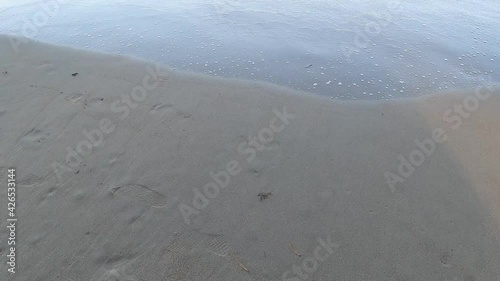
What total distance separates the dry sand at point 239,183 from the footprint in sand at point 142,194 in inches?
0.4

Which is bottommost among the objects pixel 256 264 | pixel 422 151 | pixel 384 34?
pixel 256 264

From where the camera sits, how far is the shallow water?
16.1 feet

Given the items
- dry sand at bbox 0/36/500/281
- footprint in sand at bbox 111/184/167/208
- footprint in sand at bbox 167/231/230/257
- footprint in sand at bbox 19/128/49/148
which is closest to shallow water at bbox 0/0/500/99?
dry sand at bbox 0/36/500/281

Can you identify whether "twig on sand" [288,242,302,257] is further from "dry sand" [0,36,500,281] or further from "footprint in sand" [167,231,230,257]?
"footprint in sand" [167,231,230,257]

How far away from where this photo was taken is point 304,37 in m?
5.80

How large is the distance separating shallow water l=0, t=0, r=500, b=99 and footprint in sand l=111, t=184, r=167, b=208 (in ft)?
7.47

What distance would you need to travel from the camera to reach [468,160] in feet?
11.8

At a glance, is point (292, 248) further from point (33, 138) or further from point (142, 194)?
point (33, 138)

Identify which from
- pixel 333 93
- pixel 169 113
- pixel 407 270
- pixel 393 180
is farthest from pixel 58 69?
pixel 407 270

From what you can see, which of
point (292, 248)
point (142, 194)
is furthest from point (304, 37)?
point (292, 248)

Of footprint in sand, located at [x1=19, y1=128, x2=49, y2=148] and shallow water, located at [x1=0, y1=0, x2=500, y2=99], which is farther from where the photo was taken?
shallow water, located at [x1=0, y1=0, x2=500, y2=99]

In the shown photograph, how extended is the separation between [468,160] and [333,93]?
5.60ft

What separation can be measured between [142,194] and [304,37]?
12.6 feet

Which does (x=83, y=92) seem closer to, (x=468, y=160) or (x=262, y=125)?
(x=262, y=125)
